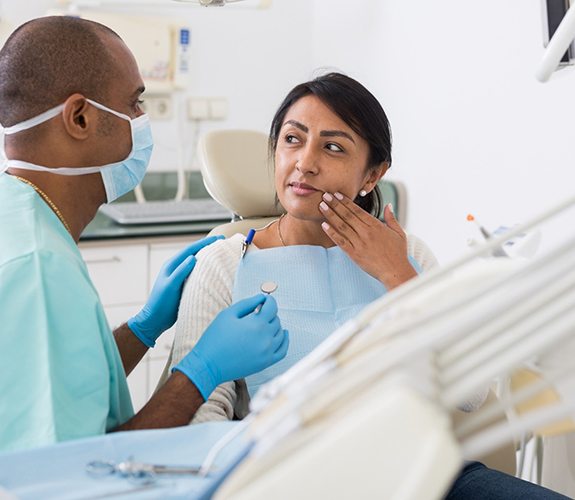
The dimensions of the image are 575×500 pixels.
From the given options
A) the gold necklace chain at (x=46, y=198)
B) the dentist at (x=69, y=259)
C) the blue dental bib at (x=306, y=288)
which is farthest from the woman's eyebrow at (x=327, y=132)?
the gold necklace chain at (x=46, y=198)

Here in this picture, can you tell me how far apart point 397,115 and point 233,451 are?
96.7 inches

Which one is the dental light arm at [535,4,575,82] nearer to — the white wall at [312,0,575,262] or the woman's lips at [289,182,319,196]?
the woman's lips at [289,182,319,196]

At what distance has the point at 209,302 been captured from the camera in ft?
5.65

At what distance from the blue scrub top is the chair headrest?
87 centimetres

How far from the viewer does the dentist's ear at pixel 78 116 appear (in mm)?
1427

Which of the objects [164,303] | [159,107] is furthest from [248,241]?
[159,107]

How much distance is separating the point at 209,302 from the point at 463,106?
1.41m

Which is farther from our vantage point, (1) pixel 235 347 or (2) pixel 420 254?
(2) pixel 420 254

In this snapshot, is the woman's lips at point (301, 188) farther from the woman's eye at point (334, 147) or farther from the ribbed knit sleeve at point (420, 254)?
the ribbed knit sleeve at point (420, 254)

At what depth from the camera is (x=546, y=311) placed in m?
0.60

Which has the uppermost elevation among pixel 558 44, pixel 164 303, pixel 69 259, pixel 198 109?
pixel 558 44

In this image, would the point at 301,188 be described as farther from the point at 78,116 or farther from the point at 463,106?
the point at 463,106

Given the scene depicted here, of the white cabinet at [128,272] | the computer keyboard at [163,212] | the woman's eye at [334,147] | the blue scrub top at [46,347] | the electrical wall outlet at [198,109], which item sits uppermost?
the woman's eye at [334,147]

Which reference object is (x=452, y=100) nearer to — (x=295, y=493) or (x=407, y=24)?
(x=407, y=24)
